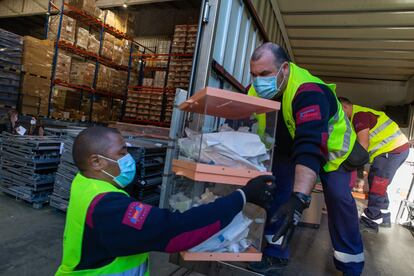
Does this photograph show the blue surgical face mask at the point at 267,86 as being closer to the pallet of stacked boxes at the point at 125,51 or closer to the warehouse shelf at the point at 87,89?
the warehouse shelf at the point at 87,89

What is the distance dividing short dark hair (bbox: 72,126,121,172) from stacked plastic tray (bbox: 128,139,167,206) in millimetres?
2848

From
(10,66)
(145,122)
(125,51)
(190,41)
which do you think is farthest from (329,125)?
(125,51)

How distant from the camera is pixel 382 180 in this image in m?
3.97

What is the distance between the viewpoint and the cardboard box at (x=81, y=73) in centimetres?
952

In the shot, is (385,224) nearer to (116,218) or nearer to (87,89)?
(116,218)

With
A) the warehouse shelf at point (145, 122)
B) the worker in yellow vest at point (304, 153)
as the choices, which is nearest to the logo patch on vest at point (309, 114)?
the worker in yellow vest at point (304, 153)

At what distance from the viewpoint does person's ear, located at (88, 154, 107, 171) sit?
135 cm

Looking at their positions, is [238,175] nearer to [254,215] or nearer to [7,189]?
[254,215]

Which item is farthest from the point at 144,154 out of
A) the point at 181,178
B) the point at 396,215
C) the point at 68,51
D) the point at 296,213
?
the point at 68,51

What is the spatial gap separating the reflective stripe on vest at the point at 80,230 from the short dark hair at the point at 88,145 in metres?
0.08

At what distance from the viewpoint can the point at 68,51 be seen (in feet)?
30.6

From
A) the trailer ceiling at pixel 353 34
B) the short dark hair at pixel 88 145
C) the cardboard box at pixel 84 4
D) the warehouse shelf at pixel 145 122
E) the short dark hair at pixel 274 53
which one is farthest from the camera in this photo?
the cardboard box at pixel 84 4

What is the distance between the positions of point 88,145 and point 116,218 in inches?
15.0

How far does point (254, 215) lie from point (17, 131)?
5.49 m
